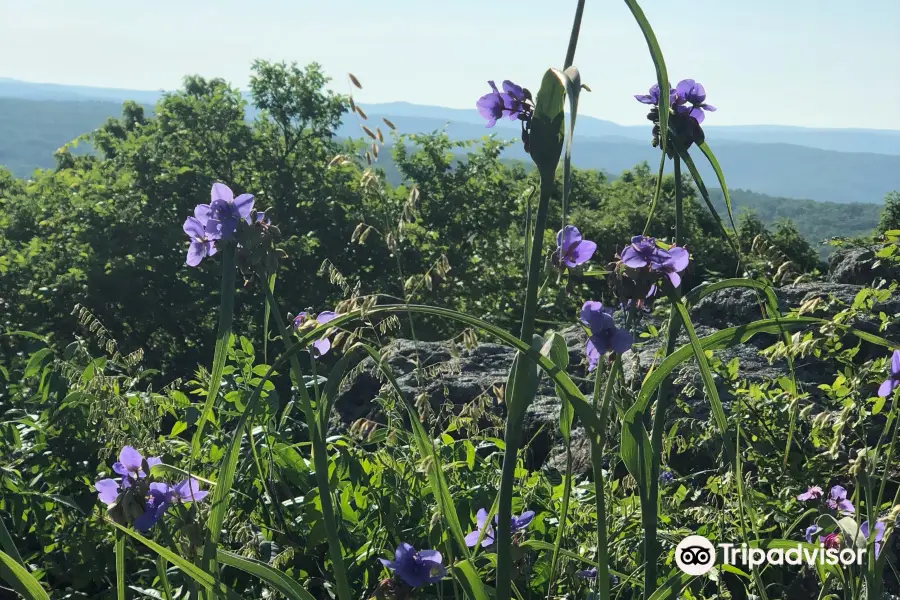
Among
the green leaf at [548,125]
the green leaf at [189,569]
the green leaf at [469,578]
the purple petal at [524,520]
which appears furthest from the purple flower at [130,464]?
the green leaf at [548,125]

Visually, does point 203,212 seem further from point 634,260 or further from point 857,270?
point 857,270

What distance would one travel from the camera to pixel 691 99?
1.09m

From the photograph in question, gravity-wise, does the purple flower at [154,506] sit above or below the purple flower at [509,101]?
below

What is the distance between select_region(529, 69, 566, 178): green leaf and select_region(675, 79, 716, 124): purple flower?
0.36 metres

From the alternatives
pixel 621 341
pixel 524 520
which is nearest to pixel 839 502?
pixel 524 520

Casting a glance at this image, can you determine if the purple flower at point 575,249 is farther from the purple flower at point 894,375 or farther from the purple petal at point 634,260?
the purple flower at point 894,375

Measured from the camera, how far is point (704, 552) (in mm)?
1116

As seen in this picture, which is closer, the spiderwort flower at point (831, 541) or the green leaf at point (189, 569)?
the green leaf at point (189, 569)

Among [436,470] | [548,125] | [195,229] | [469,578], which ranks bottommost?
[469,578]

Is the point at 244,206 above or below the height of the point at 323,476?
above

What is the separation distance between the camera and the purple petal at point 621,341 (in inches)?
39.3

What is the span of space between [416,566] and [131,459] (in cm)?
44

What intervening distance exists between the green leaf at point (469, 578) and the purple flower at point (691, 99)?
0.69 meters

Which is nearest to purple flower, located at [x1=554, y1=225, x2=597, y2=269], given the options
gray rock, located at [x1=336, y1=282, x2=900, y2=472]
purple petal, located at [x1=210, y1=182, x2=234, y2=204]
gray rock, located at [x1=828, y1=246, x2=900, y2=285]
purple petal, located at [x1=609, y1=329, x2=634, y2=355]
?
purple petal, located at [x1=609, y1=329, x2=634, y2=355]
